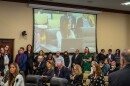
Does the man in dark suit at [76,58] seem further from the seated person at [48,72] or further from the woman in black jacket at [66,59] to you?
the seated person at [48,72]

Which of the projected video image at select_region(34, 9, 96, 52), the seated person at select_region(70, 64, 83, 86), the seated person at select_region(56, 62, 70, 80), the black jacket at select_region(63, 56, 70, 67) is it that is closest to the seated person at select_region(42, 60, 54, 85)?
the seated person at select_region(56, 62, 70, 80)

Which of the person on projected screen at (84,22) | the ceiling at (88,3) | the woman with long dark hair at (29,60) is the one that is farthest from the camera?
the person on projected screen at (84,22)

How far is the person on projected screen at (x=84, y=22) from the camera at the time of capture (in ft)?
41.1

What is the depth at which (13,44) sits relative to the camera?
1065cm

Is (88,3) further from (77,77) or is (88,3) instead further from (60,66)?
(77,77)

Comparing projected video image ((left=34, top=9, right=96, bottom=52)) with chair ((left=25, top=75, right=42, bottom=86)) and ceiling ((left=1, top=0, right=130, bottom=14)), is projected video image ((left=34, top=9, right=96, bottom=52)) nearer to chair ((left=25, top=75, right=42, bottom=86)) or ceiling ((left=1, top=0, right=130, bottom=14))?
ceiling ((left=1, top=0, right=130, bottom=14))

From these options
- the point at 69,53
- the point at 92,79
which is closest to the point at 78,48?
the point at 69,53

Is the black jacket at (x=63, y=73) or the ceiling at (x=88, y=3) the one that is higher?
the ceiling at (x=88, y=3)

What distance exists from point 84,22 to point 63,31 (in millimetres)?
1215

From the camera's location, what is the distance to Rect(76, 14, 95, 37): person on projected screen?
1254cm

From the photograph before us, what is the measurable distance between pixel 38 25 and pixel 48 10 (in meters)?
0.80

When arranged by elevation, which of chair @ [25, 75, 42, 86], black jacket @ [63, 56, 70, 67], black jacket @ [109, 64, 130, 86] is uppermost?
black jacket @ [109, 64, 130, 86]

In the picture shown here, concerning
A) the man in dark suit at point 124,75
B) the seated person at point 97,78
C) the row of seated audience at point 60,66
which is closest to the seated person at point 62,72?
the row of seated audience at point 60,66

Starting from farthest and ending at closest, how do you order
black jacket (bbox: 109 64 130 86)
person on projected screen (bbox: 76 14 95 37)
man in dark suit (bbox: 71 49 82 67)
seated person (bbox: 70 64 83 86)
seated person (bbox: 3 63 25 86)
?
person on projected screen (bbox: 76 14 95 37)
man in dark suit (bbox: 71 49 82 67)
seated person (bbox: 70 64 83 86)
seated person (bbox: 3 63 25 86)
black jacket (bbox: 109 64 130 86)
